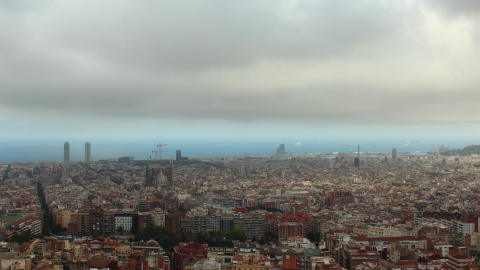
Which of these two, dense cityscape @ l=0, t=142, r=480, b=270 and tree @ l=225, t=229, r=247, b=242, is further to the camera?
tree @ l=225, t=229, r=247, b=242

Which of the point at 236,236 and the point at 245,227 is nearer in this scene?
the point at 236,236

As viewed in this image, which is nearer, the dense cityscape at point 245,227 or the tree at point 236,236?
the dense cityscape at point 245,227

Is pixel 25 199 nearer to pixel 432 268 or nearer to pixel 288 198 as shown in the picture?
pixel 288 198

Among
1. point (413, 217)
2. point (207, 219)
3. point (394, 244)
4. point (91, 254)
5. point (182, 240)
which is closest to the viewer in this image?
point (91, 254)

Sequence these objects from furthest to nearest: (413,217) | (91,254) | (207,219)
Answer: (413,217)
(207,219)
(91,254)

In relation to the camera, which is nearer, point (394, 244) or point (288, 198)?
point (394, 244)

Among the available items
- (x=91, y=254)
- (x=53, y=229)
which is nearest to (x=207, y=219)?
(x=53, y=229)
